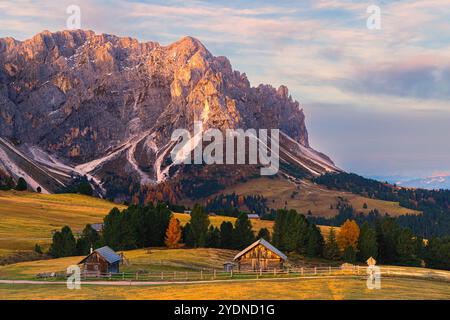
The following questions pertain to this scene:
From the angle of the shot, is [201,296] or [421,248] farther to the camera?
[421,248]

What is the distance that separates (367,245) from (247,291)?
79.4m

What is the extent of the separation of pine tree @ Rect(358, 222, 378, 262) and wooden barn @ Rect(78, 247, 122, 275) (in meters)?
65.1

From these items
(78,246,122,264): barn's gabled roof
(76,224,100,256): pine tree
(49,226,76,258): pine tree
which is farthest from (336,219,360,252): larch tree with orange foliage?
(78,246,122,264): barn's gabled roof

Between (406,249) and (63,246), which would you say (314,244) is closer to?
(406,249)

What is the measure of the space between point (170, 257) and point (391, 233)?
5906cm

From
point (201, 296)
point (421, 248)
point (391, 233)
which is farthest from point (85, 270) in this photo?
point (421, 248)

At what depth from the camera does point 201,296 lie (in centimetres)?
6331

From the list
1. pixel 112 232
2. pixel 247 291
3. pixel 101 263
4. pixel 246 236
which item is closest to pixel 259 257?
pixel 101 263

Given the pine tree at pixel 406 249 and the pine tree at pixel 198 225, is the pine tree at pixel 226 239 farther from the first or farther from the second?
the pine tree at pixel 406 249

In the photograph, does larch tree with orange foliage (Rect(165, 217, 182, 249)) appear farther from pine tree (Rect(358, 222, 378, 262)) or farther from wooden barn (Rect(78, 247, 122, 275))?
wooden barn (Rect(78, 247, 122, 275))

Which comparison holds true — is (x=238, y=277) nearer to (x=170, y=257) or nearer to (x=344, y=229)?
(x=170, y=257)

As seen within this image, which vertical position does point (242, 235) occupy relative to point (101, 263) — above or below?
above

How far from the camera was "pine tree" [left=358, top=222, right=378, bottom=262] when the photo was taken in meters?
141

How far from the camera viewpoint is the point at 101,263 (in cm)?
9500
